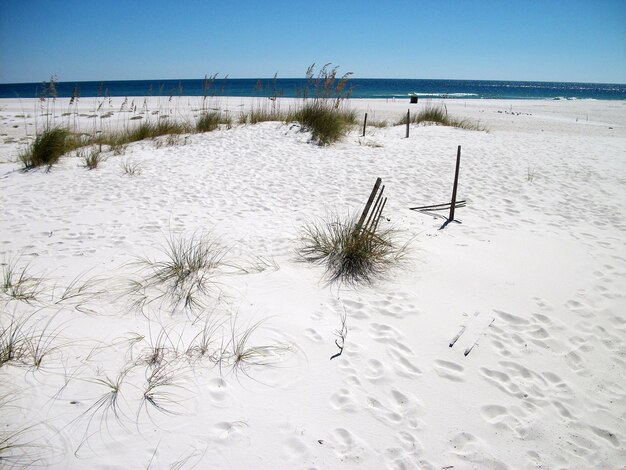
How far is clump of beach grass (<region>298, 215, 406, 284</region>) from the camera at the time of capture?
3.41 metres

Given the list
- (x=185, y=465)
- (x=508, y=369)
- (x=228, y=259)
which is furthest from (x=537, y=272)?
(x=185, y=465)

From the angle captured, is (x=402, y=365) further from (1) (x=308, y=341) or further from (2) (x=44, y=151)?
(2) (x=44, y=151)

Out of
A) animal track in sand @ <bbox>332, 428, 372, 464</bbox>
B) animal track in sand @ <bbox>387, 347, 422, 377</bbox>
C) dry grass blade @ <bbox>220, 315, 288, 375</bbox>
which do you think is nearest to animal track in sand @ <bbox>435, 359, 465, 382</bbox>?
animal track in sand @ <bbox>387, 347, 422, 377</bbox>

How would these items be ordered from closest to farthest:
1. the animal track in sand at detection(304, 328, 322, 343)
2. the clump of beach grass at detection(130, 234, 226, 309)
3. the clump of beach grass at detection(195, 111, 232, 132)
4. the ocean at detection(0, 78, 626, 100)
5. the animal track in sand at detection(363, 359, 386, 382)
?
the animal track in sand at detection(363, 359, 386, 382) → the animal track in sand at detection(304, 328, 322, 343) → the clump of beach grass at detection(130, 234, 226, 309) → the clump of beach grass at detection(195, 111, 232, 132) → the ocean at detection(0, 78, 626, 100)

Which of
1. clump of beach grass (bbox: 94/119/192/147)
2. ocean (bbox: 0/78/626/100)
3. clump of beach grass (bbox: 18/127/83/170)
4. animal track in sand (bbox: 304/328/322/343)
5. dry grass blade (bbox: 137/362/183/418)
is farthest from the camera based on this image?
ocean (bbox: 0/78/626/100)

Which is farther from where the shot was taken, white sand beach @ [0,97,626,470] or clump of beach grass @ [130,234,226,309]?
clump of beach grass @ [130,234,226,309]

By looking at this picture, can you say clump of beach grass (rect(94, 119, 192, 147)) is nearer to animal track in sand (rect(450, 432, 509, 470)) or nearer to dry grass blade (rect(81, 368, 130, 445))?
dry grass blade (rect(81, 368, 130, 445))

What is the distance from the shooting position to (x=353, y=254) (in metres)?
3.50

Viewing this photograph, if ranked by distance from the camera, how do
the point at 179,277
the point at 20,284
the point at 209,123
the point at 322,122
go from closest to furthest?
the point at 20,284 < the point at 179,277 < the point at 322,122 < the point at 209,123

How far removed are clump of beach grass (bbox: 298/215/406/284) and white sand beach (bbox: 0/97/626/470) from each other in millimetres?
145

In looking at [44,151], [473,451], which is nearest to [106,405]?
[473,451]

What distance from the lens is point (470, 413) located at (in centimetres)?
206

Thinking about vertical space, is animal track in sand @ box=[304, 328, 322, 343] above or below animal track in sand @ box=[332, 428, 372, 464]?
above

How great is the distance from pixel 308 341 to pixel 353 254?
3.91 ft
